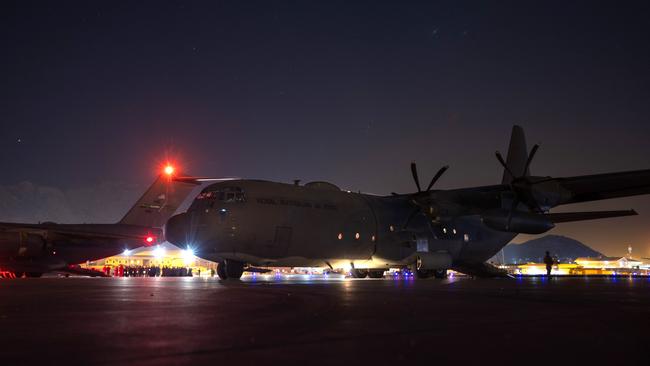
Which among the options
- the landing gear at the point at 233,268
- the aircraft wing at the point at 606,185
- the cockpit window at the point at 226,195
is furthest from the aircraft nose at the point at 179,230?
the aircraft wing at the point at 606,185

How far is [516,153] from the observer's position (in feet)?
133

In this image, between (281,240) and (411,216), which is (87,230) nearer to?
(281,240)

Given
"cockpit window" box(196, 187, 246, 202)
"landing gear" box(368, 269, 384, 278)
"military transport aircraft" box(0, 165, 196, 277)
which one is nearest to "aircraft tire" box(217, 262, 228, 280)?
"cockpit window" box(196, 187, 246, 202)

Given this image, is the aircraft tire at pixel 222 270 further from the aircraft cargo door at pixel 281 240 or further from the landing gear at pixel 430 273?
the landing gear at pixel 430 273

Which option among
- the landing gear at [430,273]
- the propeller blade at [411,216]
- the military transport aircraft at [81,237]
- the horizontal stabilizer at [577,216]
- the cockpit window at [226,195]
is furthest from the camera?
the military transport aircraft at [81,237]

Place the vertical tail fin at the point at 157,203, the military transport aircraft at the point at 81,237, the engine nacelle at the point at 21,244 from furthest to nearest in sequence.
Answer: the vertical tail fin at the point at 157,203 → the military transport aircraft at the point at 81,237 → the engine nacelle at the point at 21,244

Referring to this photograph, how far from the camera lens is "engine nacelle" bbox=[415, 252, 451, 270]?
104ft

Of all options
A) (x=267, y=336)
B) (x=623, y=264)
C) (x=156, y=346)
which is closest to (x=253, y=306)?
(x=267, y=336)

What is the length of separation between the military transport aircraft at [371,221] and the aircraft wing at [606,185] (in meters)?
0.05

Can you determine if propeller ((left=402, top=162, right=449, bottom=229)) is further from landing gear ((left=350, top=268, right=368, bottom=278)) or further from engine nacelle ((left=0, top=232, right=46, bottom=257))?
engine nacelle ((left=0, top=232, right=46, bottom=257))

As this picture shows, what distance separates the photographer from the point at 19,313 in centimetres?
895

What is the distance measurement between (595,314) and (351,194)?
22290 millimetres

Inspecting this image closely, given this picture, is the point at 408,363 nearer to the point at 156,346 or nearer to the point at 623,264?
the point at 156,346

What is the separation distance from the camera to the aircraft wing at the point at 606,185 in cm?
2783
